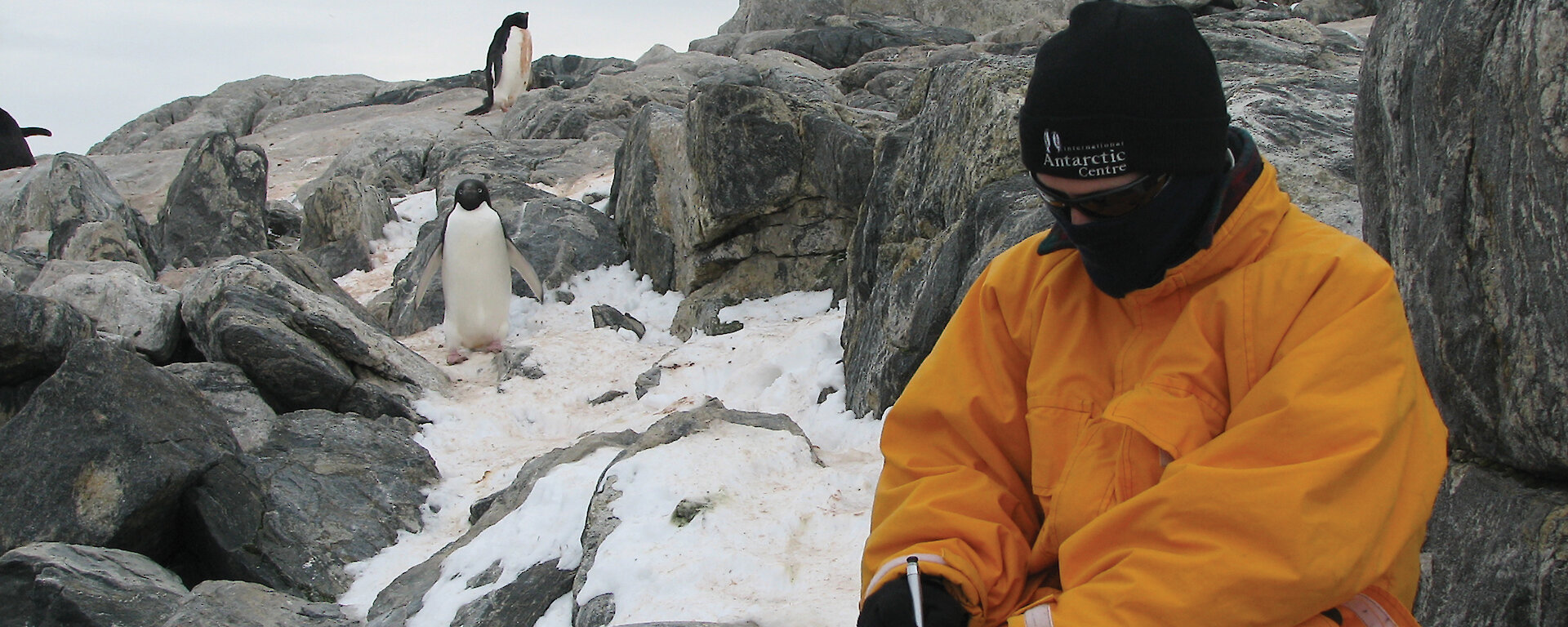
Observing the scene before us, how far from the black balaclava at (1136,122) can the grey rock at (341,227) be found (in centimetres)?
1360

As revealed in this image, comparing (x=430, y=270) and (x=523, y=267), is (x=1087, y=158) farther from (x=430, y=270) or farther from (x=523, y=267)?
(x=430, y=270)

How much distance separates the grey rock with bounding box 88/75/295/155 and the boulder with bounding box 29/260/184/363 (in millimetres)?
19281

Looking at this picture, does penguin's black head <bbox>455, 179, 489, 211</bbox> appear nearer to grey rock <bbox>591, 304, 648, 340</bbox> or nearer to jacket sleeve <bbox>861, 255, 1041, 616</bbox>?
grey rock <bbox>591, 304, 648, 340</bbox>

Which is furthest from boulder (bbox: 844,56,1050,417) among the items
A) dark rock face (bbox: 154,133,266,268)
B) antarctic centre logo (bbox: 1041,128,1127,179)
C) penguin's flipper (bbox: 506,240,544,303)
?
dark rock face (bbox: 154,133,266,268)

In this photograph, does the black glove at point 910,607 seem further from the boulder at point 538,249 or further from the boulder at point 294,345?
the boulder at point 538,249

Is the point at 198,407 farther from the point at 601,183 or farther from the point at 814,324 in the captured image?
the point at 601,183

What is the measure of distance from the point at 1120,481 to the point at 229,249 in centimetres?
1608

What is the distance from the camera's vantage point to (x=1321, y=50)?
8969mm

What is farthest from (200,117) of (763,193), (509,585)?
(509,585)

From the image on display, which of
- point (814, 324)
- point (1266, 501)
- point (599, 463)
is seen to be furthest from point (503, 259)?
point (1266, 501)

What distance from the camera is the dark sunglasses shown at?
177 centimetres

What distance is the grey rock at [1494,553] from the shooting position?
2.26m

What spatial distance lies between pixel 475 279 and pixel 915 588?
9376mm

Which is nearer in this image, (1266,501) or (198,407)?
(1266,501)
